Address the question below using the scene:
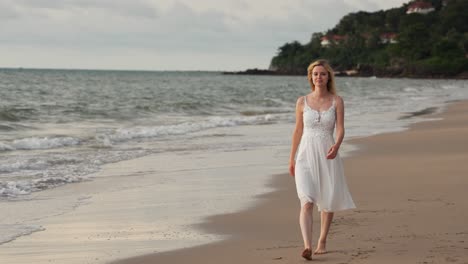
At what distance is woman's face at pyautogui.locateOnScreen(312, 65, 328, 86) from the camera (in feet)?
22.7

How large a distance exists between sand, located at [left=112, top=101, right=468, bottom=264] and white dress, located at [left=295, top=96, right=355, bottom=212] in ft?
1.60

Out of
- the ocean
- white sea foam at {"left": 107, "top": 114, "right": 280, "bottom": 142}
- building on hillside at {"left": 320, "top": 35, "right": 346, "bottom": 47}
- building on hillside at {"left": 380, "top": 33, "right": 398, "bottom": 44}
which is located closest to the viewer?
the ocean

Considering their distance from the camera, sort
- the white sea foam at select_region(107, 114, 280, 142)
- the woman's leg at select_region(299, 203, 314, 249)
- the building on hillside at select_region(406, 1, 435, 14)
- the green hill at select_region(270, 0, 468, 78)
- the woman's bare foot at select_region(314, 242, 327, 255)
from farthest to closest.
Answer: the building on hillside at select_region(406, 1, 435, 14)
the green hill at select_region(270, 0, 468, 78)
the white sea foam at select_region(107, 114, 280, 142)
the woman's bare foot at select_region(314, 242, 327, 255)
the woman's leg at select_region(299, 203, 314, 249)

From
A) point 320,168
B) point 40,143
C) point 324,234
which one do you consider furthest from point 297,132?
point 40,143

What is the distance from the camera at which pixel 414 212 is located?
28.7 ft

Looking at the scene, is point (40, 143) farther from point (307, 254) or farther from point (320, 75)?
point (307, 254)

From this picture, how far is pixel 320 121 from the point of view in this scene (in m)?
6.88

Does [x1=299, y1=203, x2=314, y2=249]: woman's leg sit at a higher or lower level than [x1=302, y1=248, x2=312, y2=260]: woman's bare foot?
higher

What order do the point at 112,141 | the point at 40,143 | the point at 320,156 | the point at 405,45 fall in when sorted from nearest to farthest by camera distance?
1. the point at 320,156
2. the point at 40,143
3. the point at 112,141
4. the point at 405,45

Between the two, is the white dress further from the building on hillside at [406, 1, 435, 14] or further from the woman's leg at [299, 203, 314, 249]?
the building on hillside at [406, 1, 435, 14]

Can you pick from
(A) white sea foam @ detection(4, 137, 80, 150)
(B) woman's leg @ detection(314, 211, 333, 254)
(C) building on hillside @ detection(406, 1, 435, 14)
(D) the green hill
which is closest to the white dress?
(B) woman's leg @ detection(314, 211, 333, 254)

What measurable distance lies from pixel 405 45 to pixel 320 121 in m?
156

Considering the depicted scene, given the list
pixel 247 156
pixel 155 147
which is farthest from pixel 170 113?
pixel 247 156

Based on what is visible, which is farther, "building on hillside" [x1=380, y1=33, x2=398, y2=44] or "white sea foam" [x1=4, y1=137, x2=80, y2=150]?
"building on hillside" [x1=380, y1=33, x2=398, y2=44]
